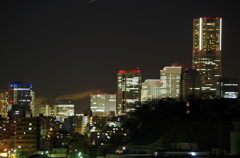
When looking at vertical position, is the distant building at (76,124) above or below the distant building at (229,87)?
below

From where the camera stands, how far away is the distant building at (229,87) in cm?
12232

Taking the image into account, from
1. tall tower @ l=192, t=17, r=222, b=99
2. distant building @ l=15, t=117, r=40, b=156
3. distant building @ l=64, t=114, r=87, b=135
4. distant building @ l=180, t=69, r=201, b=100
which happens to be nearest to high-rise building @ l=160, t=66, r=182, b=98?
tall tower @ l=192, t=17, r=222, b=99

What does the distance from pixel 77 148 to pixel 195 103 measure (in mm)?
16516

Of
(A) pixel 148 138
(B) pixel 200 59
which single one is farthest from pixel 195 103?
(B) pixel 200 59

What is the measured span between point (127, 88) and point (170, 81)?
16.2 metres

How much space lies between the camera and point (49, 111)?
176000mm

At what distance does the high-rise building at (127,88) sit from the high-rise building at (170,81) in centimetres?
1185

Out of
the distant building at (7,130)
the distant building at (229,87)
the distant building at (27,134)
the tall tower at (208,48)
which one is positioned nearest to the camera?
the distant building at (27,134)

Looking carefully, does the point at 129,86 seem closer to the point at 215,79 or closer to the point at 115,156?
the point at 215,79

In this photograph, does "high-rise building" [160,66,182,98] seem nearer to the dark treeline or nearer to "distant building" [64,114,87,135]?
"distant building" [64,114,87,135]

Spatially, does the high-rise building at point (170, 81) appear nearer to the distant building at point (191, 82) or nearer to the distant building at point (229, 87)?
the distant building at point (191, 82)

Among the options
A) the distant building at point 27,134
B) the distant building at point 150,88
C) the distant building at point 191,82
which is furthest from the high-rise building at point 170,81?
the distant building at point 27,134

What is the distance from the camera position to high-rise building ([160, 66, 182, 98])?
161 m

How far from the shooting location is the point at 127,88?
15262 centimetres
